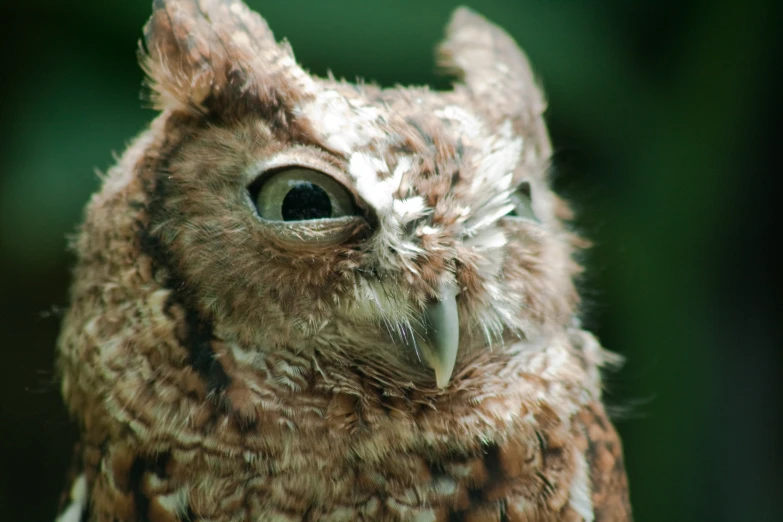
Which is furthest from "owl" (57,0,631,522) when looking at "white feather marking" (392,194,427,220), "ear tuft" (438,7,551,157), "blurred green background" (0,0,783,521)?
"blurred green background" (0,0,783,521)

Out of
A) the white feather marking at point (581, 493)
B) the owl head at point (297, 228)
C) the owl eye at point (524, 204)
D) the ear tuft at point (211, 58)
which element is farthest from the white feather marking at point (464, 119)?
the white feather marking at point (581, 493)

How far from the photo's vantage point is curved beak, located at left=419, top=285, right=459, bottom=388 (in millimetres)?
934

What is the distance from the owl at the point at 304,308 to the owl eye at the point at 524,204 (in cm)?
4

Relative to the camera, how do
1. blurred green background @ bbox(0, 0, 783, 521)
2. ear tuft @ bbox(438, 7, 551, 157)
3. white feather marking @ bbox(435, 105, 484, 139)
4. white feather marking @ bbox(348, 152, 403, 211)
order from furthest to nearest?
1. blurred green background @ bbox(0, 0, 783, 521)
2. ear tuft @ bbox(438, 7, 551, 157)
3. white feather marking @ bbox(435, 105, 484, 139)
4. white feather marking @ bbox(348, 152, 403, 211)

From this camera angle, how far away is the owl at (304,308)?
3.09 ft

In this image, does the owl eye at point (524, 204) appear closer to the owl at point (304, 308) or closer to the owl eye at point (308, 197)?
the owl at point (304, 308)

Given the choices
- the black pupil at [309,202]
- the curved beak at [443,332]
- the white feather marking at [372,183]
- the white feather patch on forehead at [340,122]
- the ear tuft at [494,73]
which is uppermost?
the ear tuft at [494,73]

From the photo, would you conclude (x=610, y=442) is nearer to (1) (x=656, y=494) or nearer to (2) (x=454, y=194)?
(2) (x=454, y=194)

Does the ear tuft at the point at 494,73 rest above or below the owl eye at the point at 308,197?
above

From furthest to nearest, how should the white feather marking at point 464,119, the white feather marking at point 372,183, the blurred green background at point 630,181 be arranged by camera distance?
the blurred green background at point 630,181 → the white feather marking at point 464,119 → the white feather marking at point 372,183

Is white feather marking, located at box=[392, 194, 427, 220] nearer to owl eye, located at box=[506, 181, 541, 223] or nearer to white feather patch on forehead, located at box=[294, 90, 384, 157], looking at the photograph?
white feather patch on forehead, located at box=[294, 90, 384, 157]

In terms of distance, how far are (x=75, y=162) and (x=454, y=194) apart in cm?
136

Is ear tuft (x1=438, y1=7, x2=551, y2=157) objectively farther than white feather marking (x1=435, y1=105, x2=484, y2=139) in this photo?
Yes

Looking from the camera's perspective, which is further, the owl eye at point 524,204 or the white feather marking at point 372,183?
the owl eye at point 524,204
